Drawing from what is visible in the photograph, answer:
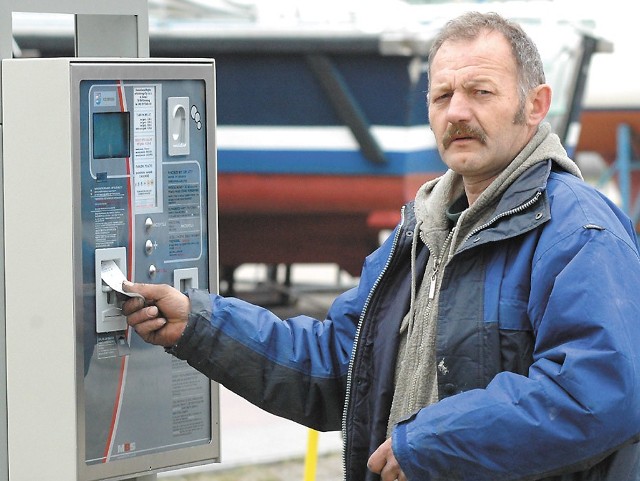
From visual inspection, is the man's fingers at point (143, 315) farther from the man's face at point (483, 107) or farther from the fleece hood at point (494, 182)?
the man's face at point (483, 107)

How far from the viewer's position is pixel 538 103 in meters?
2.33

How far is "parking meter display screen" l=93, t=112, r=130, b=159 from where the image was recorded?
2.65m

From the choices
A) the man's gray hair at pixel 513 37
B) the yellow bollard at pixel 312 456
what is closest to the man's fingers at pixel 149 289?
the man's gray hair at pixel 513 37

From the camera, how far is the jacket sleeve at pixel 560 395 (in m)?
2.01

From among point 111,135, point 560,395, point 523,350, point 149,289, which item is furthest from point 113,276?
point 560,395

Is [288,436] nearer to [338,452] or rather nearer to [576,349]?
[338,452]

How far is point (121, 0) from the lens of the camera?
280 centimetres

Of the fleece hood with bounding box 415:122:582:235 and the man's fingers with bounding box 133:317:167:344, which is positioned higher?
the fleece hood with bounding box 415:122:582:235

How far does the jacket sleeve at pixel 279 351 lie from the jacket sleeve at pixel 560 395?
1.64ft

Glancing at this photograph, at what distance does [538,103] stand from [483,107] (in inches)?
4.8

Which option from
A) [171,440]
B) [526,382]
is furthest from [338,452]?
[526,382]

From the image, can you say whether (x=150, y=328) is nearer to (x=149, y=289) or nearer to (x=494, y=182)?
(x=149, y=289)

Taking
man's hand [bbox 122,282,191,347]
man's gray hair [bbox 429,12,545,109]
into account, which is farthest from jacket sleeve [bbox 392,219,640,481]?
man's hand [bbox 122,282,191,347]

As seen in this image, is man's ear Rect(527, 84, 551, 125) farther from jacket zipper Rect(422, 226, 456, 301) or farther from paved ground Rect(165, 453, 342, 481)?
paved ground Rect(165, 453, 342, 481)
